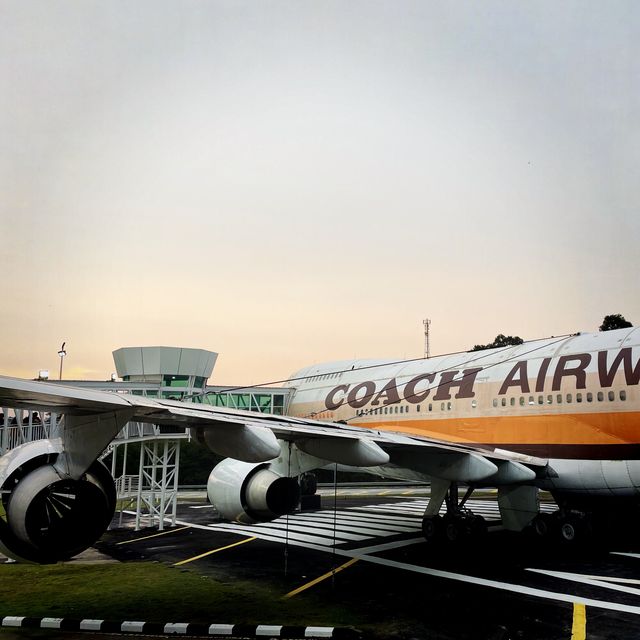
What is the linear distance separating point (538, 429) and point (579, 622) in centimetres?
700

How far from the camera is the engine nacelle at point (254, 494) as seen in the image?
1442 centimetres

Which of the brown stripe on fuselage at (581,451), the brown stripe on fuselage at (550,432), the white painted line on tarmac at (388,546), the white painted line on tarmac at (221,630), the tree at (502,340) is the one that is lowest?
the white painted line on tarmac at (388,546)

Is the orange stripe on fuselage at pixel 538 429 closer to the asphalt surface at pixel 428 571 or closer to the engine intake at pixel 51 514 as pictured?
the asphalt surface at pixel 428 571

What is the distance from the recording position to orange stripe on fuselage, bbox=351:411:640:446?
1511 cm

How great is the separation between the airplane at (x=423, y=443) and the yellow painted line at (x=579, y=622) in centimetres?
398

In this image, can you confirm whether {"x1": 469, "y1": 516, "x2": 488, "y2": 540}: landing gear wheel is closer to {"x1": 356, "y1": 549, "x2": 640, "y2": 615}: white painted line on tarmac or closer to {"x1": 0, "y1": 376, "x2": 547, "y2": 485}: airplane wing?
{"x1": 356, "y1": 549, "x2": 640, "y2": 615}: white painted line on tarmac

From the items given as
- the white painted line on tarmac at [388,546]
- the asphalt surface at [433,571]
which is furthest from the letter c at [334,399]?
the white painted line on tarmac at [388,546]

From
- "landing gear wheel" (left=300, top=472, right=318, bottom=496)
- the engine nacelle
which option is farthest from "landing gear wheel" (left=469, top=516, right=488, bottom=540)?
"landing gear wheel" (left=300, top=472, right=318, bottom=496)

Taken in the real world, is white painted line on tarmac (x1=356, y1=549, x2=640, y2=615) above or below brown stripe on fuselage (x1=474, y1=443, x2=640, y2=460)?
below

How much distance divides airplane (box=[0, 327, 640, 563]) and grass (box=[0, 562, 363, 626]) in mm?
2074

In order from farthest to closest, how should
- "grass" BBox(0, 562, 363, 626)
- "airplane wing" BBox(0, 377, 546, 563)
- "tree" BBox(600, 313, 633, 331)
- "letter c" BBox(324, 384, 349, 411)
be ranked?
1. "tree" BBox(600, 313, 633, 331)
2. "letter c" BBox(324, 384, 349, 411)
3. "grass" BBox(0, 562, 363, 626)
4. "airplane wing" BBox(0, 377, 546, 563)

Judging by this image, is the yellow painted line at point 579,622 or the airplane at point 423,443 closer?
the airplane at point 423,443

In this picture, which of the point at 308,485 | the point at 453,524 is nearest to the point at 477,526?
the point at 453,524

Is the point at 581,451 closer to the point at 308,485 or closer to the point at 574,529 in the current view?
the point at 574,529
